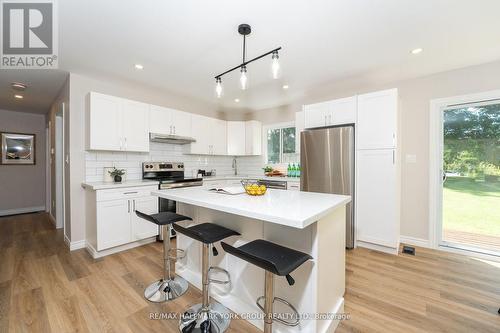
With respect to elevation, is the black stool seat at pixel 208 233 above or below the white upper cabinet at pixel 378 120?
below

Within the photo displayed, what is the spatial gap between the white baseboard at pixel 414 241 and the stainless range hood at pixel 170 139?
3808mm

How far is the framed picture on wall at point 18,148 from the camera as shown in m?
4.71

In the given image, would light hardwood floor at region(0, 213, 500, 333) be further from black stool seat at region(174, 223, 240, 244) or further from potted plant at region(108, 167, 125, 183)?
potted plant at region(108, 167, 125, 183)

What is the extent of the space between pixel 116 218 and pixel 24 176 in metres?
4.06

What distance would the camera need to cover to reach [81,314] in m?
1.74

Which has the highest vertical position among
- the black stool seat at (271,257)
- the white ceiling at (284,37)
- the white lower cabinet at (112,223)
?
A: the white ceiling at (284,37)

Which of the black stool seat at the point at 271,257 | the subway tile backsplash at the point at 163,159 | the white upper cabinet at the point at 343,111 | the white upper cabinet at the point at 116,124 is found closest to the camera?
the black stool seat at the point at 271,257

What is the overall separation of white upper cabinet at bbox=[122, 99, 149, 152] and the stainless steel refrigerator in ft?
8.35

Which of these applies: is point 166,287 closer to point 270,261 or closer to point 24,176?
point 270,261

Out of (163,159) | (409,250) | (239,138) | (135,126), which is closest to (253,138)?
(239,138)

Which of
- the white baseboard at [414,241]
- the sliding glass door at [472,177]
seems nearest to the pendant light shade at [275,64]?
the sliding glass door at [472,177]

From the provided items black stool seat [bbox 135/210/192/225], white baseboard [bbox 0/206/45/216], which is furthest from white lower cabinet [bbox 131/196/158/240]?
white baseboard [bbox 0/206/45/216]

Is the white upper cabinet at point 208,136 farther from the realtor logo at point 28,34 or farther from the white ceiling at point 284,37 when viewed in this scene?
the realtor logo at point 28,34

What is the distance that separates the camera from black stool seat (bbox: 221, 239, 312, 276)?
43.0 inches
